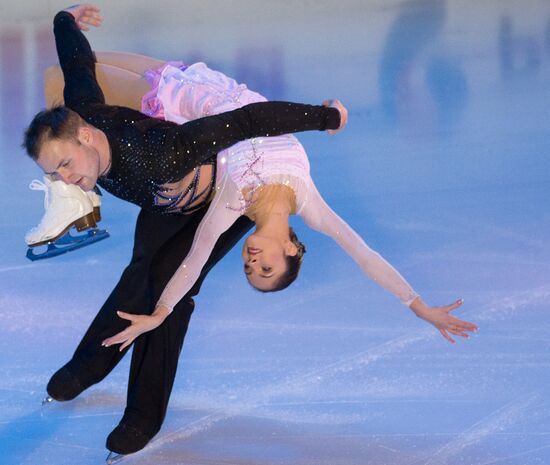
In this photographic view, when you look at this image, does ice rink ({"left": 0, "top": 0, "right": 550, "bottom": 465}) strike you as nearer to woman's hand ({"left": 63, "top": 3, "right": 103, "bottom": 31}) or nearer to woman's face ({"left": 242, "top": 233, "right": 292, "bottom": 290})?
woman's face ({"left": 242, "top": 233, "right": 292, "bottom": 290})

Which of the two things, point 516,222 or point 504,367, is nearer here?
point 504,367

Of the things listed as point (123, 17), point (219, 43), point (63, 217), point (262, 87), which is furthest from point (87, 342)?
point (123, 17)

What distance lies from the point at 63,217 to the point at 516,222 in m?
1.69

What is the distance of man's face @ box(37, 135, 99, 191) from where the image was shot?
9.00 feet

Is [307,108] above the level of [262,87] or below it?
above

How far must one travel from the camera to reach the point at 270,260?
2.92 m

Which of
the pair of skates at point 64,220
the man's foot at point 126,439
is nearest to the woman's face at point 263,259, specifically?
the man's foot at point 126,439

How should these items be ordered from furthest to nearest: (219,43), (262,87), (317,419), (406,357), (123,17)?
(123,17)
(219,43)
(262,87)
(406,357)
(317,419)

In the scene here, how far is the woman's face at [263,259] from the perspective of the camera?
9.53ft

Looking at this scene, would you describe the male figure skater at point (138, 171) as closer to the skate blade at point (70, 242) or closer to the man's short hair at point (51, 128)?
the man's short hair at point (51, 128)

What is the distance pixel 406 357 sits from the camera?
11.0ft

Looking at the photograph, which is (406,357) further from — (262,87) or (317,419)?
(262,87)

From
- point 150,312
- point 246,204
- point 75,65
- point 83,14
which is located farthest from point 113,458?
point 83,14

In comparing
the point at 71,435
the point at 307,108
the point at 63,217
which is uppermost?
the point at 307,108
